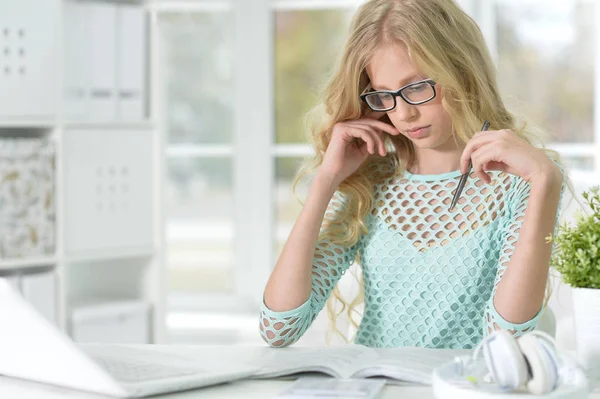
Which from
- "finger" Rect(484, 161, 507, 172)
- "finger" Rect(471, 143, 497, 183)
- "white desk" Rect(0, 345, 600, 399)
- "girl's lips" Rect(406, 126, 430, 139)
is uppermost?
"girl's lips" Rect(406, 126, 430, 139)

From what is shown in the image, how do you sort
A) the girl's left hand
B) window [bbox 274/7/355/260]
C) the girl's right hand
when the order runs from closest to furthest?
the girl's left hand → the girl's right hand → window [bbox 274/7/355/260]

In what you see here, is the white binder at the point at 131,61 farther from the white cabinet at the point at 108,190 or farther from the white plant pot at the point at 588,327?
the white plant pot at the point at 588,327

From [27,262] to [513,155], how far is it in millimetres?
1669

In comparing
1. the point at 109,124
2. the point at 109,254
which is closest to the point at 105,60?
the point at 109,124

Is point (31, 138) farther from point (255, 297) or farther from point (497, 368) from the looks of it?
point (497, 368)

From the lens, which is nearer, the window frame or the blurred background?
the blurred background

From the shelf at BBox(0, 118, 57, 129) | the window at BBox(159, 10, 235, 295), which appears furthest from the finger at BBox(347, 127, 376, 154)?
the window at BBox(159, 10, 235, 295)

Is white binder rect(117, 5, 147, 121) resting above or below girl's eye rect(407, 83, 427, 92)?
above

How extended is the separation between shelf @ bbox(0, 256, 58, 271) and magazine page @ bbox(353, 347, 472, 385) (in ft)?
5.17

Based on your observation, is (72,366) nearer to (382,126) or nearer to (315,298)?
(315,298)

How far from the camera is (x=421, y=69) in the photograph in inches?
66.5

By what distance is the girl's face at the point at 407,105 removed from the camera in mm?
1690

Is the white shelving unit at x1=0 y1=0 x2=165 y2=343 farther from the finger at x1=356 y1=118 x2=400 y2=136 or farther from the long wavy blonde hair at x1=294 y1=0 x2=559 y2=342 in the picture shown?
the finger at x1=356 y1=118 x2=400 y2=136

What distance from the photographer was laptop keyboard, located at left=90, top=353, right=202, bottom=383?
1208 millimetres
